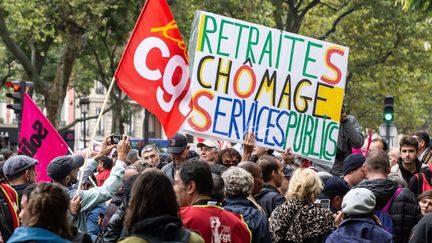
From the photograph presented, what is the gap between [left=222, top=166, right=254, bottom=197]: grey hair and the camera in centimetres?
789

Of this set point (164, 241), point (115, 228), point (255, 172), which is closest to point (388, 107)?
point (255, 172)

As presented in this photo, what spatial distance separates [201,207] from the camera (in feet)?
23.0

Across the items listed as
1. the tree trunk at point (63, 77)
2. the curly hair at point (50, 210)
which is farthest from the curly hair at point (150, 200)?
the tree trunk at point (63, 77)

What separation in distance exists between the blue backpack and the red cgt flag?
2036 millimetres

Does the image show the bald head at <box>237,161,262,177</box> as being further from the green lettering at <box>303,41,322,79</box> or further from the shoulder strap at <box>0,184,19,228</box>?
the green lettering at <box>303,41,322,79</box>

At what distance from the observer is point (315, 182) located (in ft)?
26.9

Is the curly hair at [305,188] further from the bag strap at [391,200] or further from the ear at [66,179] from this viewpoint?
the ear at [66,179]

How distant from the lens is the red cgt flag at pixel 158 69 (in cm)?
957

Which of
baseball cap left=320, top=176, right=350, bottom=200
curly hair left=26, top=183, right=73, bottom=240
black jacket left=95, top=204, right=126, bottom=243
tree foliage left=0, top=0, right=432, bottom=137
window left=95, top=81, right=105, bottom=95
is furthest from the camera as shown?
window left=95, top=81, right=105, bottom=95

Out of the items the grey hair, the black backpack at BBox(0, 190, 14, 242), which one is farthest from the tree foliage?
the grey hair

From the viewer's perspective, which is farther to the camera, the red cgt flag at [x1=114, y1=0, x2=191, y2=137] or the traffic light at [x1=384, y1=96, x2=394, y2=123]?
the traffic light at [x1=384, y1=96, x2=394, y2=123]

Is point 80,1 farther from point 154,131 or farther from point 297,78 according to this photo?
point 154,131

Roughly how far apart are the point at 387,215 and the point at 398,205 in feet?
0.49

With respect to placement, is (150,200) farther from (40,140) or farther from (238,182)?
(40,140)
